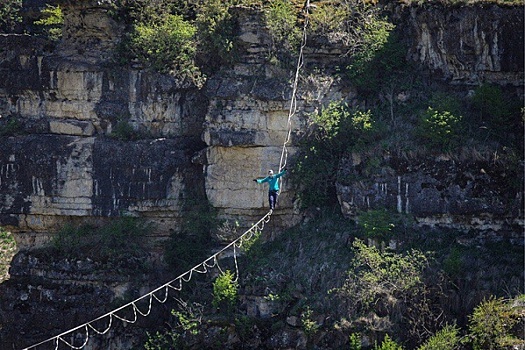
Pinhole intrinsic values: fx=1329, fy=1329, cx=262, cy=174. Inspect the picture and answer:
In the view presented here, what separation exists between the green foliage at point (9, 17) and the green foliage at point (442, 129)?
1087 cm

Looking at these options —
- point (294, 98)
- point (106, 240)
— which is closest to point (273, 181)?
point (294, 98)

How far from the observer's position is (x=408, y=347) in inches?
1014

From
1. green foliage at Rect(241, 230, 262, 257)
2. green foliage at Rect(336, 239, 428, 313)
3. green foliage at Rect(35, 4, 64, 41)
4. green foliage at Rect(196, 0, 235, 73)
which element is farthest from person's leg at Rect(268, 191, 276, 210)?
green foliage at Rect(35, 4, 64, 41)

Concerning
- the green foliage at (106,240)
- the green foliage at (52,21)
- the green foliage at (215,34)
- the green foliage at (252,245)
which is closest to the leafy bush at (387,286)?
the green foliage at (252,245)

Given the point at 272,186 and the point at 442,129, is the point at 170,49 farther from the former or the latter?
the point at 442,129

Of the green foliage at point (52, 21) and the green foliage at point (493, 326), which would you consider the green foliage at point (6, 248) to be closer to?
the green foliage at point (52, 21)

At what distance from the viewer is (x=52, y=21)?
30.9 meters

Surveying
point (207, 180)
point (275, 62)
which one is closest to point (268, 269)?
point (207, 180)

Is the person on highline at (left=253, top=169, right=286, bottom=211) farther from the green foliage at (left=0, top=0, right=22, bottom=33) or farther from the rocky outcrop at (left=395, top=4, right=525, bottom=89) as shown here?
the green foliage at (left=0, top=0, right=22, bottom=33)

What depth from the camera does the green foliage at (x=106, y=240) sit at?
97.6 ft

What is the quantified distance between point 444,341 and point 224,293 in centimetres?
486

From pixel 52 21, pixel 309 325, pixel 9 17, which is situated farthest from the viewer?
pixel 9 17

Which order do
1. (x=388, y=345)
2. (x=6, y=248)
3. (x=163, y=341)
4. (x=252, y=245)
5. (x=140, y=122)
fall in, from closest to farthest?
(x=388, y=345) → (x=163, y=341) → (x=252, y=245) → (x=140, y=122) → (x=6, y=248)

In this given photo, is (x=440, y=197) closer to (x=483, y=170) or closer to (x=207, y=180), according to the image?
(x=483, y=170)
